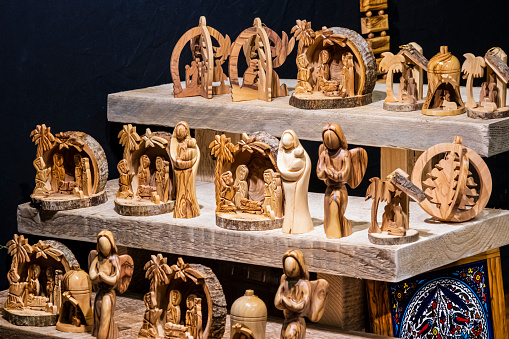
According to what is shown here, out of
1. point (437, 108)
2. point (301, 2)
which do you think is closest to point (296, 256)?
point (437, 108)

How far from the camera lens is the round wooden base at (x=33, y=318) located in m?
3.75

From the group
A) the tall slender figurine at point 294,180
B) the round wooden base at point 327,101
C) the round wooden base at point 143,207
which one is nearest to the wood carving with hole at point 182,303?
the tall slender figurine at point 294,180

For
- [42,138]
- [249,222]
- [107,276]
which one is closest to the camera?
[107,276]

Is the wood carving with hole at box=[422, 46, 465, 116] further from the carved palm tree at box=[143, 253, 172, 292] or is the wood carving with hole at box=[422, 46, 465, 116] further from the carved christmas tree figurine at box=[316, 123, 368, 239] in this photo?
the carved palm tree at box=[143, 253, 172, 292]

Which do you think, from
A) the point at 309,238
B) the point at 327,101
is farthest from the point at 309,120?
the point at 309,238

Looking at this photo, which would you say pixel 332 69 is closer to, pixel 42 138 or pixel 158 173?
pixel 158 173

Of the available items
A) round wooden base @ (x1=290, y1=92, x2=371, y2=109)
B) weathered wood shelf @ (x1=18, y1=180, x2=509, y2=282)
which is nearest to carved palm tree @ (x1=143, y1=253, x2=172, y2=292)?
weathered wood shelf @ (x1=18, y1=180, x2=509, y2=282)

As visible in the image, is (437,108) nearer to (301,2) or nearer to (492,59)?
(492,59)

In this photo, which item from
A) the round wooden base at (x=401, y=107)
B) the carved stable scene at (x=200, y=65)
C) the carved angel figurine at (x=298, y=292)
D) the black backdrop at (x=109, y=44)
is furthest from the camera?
the carved stable scene at (x=200, y=65)

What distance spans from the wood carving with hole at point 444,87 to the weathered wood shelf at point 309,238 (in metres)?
0.37

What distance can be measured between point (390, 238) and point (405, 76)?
0.86m

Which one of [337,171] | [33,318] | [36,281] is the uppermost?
[337,171]

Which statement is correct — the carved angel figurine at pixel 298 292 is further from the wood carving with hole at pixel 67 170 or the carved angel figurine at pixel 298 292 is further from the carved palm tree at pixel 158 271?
the wood carving with hole at pixel 67 170

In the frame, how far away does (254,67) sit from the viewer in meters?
4.26
